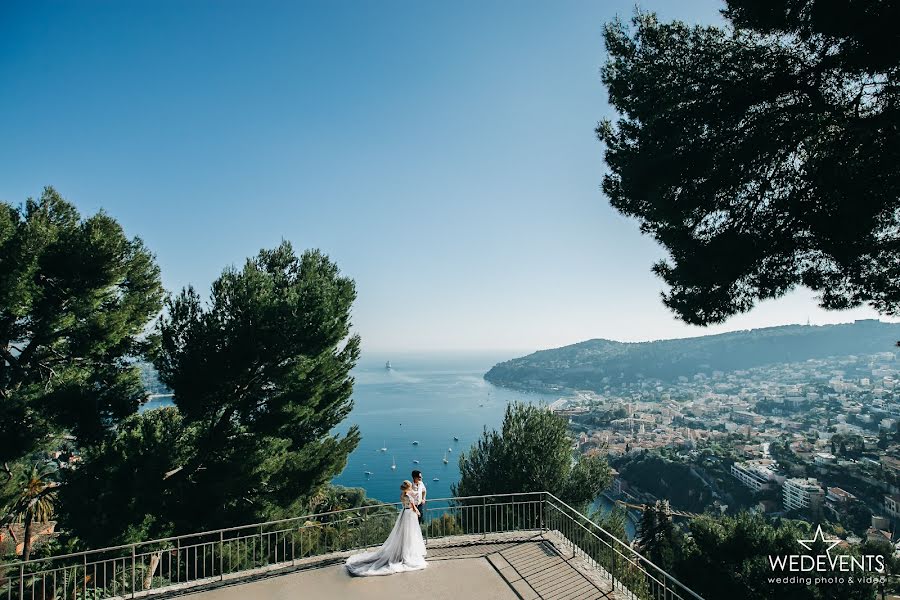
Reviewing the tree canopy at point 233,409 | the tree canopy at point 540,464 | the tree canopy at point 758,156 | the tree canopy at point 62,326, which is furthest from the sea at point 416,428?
the tree canopy at point 758,156

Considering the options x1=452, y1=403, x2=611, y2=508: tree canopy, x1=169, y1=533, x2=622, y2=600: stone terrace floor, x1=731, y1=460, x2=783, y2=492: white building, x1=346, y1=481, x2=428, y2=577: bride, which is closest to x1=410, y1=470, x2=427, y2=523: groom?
x1=346, y1=481, x2=428, y2=577: bride

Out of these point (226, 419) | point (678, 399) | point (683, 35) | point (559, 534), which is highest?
point (683, 35)

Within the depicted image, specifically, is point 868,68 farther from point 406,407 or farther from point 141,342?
point 406,407

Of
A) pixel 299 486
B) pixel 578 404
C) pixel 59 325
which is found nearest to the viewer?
pixel 59 325

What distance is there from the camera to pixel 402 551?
23.5 feet

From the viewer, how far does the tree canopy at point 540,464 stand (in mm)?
14773

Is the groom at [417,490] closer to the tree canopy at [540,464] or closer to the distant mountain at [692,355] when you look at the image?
the tree canopy at [540,464]

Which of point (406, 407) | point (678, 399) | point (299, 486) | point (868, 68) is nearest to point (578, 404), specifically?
point (678, 399)

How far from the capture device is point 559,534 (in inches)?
336

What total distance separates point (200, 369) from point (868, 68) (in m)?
12.2

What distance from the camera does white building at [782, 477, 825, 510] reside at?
3770 centimetres

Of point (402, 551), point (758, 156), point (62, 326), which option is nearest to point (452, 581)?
point (402, 551)

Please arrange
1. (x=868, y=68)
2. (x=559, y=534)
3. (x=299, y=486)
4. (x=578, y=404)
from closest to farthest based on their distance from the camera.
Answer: (x=868, y=68), (x=559, y=534), (x=299, y=486), (x=578, y=404)

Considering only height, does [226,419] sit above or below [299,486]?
above
